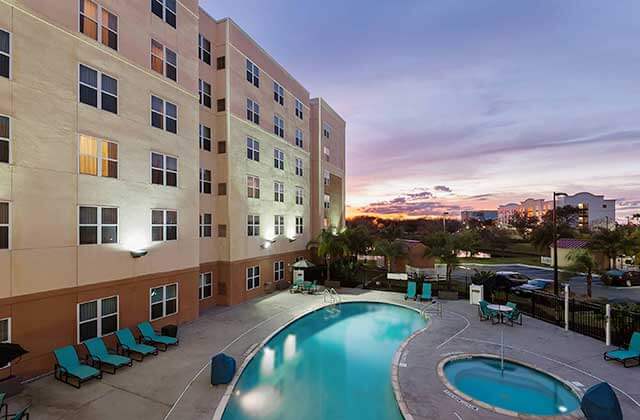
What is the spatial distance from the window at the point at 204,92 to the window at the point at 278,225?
9924mm

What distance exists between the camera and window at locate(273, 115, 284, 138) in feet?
86.8

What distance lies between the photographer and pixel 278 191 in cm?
2662

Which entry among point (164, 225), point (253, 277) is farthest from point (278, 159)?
point (164, 225)

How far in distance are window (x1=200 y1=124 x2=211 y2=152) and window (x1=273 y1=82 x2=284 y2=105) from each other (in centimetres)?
798

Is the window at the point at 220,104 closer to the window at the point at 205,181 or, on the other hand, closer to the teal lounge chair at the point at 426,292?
the window at the point at 205,181

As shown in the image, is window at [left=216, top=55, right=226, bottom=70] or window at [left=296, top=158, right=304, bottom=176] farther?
window at [left=296, top=158, right=304, bottom=176]

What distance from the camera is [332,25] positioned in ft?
80.7

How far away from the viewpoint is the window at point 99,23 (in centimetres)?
1235

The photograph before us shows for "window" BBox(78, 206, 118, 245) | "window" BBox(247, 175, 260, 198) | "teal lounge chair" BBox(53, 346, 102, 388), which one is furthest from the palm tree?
"window" BBox(78, 206, 118, 245)

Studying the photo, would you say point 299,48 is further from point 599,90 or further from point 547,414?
point 547,414

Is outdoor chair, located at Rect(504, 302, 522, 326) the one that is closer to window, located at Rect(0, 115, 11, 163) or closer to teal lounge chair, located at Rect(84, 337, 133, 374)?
teal lounge chair, located at Rect(84, 337, 133, 374)

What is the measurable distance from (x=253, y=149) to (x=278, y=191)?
14.9 ft

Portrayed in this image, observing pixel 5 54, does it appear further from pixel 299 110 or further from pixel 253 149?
pixel 299 110

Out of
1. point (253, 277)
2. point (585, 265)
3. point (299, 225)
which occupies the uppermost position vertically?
point (299, 225)
